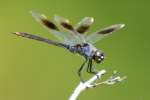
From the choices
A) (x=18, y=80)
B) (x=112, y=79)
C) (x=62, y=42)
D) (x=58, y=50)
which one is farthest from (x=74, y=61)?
(x=112, y=79)

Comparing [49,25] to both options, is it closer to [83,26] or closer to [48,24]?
[48,24]

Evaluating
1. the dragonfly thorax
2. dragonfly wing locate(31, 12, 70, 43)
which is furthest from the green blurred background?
the dragonfly thorax

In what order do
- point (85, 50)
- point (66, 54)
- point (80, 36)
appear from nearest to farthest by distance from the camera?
point (85, 50) < point (80, 36) < point (66, 54)

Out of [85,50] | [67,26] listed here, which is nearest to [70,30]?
[67,26]

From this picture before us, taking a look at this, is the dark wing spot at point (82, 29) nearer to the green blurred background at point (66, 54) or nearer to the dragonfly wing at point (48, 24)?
the dragonfly wing at point (48, 24)

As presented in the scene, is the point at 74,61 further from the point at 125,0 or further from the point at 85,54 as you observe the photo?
the point at 85,54

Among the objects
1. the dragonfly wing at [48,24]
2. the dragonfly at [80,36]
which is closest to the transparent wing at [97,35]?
the dragonfly at [80,36]

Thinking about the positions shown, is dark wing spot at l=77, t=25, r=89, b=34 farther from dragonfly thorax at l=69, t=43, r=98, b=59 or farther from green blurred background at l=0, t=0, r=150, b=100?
green blurred background at l=0, t=0, r=150, b=100
